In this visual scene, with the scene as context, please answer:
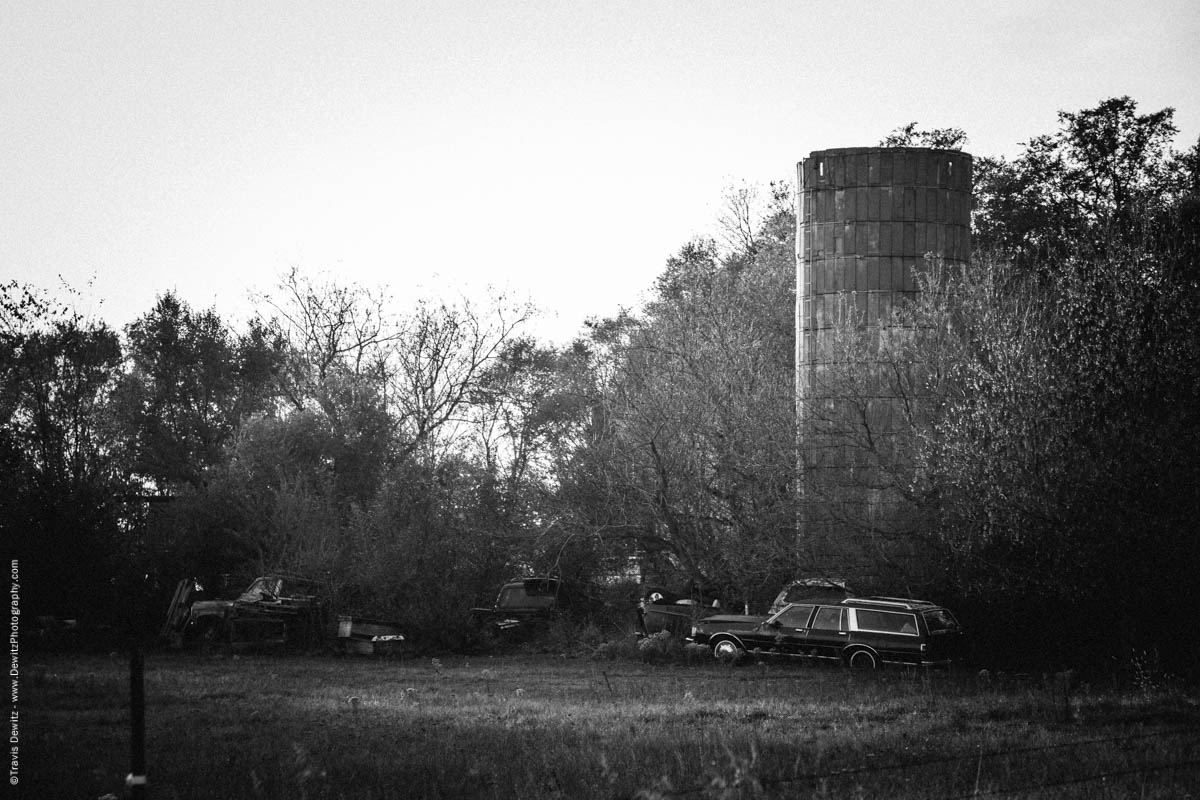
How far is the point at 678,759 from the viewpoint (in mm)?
11742

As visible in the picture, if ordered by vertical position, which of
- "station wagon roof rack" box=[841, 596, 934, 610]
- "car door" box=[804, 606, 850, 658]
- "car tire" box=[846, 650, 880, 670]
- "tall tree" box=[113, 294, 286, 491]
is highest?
"tall tree" box=[113, 294, 286, 491]

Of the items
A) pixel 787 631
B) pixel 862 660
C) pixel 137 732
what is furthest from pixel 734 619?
pixel 137 732

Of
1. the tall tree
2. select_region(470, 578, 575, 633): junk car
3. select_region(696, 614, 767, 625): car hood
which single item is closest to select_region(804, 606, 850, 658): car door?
select_region(696, 614, 767, 625): car hood

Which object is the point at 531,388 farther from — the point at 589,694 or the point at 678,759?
the point at 678,759

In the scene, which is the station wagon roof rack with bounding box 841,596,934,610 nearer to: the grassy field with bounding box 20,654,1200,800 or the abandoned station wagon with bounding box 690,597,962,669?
the abandoned station wagon with bounding box 690,597,962,669

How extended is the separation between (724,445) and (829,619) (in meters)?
5.96

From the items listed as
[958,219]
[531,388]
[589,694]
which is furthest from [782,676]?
[531,388]

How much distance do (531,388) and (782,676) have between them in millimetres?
26958

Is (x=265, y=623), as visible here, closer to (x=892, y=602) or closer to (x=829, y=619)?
(x=829, y=619)

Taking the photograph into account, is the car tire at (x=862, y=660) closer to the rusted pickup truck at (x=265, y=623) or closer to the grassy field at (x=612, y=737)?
the grassy field at (x=612, y=737)

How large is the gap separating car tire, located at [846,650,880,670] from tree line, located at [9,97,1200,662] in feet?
7.43

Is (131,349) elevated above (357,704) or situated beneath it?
elevated above

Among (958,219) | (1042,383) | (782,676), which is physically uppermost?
(958,219)

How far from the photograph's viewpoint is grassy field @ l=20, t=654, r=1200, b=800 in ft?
36.0
